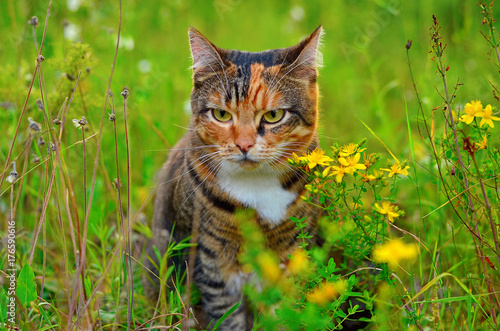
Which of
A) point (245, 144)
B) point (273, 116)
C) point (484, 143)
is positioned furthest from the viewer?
point (273, 116)

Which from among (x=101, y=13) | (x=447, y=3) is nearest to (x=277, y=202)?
(x=101, y=13)

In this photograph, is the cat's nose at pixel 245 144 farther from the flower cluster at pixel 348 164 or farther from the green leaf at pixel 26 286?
the green leaf at pixel 26 286

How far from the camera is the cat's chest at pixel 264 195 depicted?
2.32 meters

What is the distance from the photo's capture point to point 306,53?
2.34 metres

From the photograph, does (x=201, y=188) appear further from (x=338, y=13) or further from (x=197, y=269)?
(x=338, y=13)

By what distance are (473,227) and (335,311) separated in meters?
0.66

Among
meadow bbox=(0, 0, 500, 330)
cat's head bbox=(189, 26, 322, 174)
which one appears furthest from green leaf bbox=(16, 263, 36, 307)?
cat's head bbox=(189, 26, 322, 174)

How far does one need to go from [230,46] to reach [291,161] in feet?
10.9

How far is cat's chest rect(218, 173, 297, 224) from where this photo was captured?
2.32 meters

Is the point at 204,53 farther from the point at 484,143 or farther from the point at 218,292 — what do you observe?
the point at 484,143

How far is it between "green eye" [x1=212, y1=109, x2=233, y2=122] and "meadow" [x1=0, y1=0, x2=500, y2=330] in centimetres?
41

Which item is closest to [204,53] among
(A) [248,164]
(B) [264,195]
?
(A) [248,164]

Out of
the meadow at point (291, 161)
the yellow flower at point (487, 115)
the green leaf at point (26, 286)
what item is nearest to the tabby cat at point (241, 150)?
the meadow at point (291, 161)

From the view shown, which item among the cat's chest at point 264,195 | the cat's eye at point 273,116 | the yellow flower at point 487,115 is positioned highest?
the yellow flower at point 487,115
